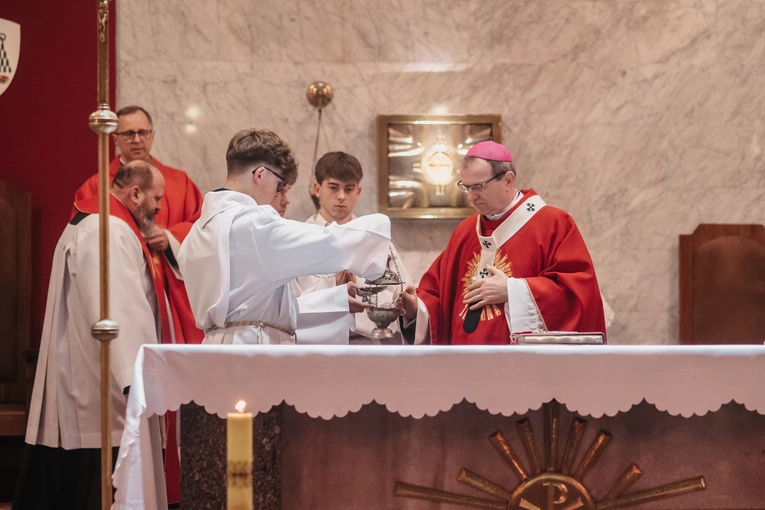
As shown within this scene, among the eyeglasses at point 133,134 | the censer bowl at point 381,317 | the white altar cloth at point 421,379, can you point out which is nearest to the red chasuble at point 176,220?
the eyeglasses at point 133,134

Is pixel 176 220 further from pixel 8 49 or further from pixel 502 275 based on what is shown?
pixel 502 275

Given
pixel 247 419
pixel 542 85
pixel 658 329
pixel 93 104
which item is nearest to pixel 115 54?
pixel 93 104

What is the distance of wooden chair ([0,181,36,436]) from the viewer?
612cm

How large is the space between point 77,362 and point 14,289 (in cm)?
173

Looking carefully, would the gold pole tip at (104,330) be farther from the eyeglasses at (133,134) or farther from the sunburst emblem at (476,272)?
the eyeglasses at (133,134)

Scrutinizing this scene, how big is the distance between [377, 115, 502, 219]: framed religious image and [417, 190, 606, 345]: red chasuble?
1684 millimetres

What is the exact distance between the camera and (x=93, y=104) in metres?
6.56

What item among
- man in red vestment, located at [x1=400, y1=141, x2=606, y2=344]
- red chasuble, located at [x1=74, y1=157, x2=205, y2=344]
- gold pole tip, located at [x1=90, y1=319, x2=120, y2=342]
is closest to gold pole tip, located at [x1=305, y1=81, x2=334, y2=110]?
red chasuble, located at [x1=74, y1=157, x2=205, y2=344]

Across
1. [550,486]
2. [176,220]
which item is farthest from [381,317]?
[176,220]

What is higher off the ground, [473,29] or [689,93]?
[473,29]

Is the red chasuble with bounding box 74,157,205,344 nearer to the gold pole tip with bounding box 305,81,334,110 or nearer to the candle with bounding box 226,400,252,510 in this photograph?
the gold pole tip with bounding box 305,81,334,110

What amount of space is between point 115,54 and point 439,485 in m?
4.47

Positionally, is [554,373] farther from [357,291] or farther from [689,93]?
[689,93]

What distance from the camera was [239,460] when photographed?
6.07 ft
